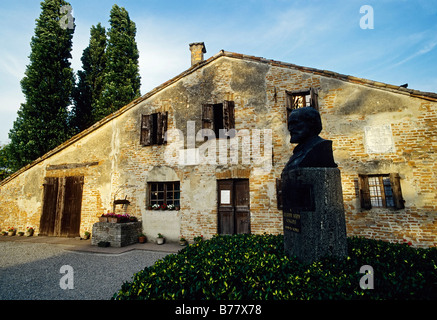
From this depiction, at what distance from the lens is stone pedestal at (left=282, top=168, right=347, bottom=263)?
2.98m

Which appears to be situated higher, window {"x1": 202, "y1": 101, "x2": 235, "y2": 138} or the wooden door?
window {"x1": 202, "y1": 101, "x2": 235, "y2": 138}

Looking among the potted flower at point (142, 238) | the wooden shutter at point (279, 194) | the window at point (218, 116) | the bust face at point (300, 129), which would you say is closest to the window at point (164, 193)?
the potted flower at point (142, 238)

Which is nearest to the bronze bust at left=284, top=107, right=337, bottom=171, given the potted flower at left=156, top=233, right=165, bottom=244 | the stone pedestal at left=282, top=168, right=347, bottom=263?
the stone pedestal at left=282, top=168, right=347, bottom=263

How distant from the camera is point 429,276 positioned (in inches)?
96.3

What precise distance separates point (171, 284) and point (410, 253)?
3587 millimetres

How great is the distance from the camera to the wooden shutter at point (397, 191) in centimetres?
591

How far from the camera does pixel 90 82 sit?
53.3ft

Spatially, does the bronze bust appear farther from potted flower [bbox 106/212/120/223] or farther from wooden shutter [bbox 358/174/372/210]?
potted flower [bbox 106/212/120/223]

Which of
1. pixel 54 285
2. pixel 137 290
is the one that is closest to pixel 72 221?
pixel 54 285

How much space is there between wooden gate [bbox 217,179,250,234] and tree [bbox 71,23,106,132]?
12.2 metres

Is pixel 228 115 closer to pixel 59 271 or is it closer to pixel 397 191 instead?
pixel 397 191

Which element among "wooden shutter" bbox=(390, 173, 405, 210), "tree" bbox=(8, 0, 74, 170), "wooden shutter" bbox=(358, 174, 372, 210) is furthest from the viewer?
"tree" bbox=(8, 0, 74, 170)

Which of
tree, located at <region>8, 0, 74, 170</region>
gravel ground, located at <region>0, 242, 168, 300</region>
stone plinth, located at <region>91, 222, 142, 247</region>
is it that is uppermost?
tree, located at <region>8, 0, 74, 170</region>
